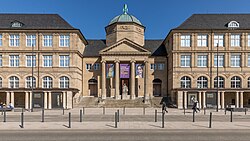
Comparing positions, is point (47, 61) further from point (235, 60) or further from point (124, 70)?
point (235, 60)

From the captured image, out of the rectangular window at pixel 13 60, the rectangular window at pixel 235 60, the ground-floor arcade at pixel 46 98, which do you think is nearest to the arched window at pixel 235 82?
the rectangular window at pixel 235 60

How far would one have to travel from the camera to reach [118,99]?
49.8 metres

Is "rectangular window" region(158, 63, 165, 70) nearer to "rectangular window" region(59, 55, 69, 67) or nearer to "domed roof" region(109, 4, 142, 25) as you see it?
"domed roof" region(109, 4, 142, 25)

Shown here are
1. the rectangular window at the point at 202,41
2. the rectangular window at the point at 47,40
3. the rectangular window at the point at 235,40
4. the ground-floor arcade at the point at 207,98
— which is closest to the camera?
the ground-floor arcade at the point at 207,98

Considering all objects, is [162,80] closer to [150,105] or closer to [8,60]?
[150,105]

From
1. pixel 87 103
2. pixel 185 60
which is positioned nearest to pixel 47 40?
pixel 87 103

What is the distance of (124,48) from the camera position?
51875mm

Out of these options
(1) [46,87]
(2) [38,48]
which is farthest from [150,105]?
(2) [38,48]

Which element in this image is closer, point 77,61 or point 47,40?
point 47,40

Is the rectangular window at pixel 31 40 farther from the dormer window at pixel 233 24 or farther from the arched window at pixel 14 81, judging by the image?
the dormer window at pixel 233 24

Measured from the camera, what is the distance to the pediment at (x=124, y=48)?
5116 cm

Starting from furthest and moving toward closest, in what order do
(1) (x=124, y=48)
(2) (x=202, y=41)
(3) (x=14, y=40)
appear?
(1) (x=124, y=48), (2) (x=202, y=41), (3) (x=14, y=40)
